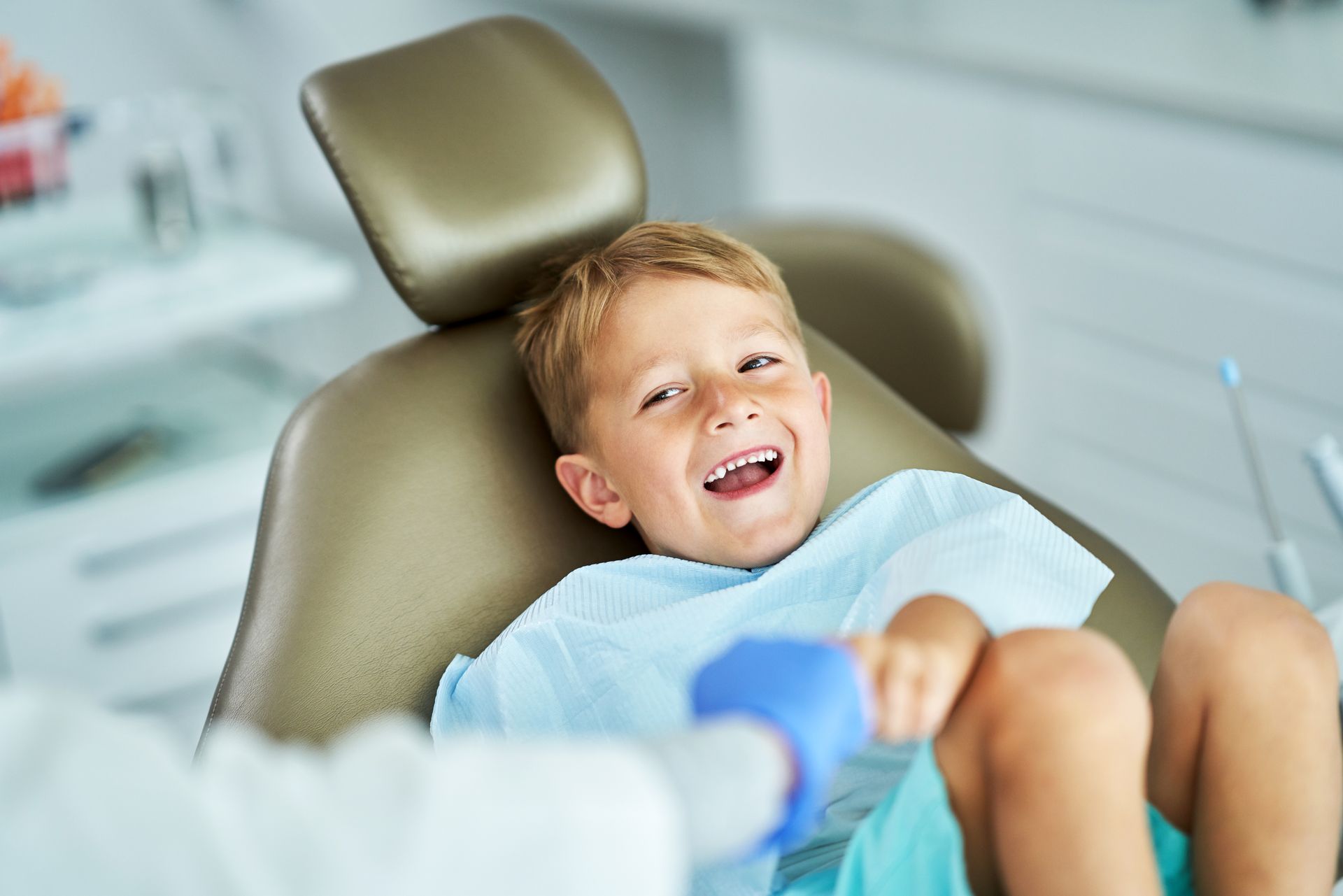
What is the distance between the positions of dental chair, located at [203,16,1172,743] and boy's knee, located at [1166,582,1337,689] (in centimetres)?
22

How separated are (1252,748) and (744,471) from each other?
0.43 meters

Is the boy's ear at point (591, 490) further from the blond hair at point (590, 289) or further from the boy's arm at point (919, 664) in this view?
the boy's arm at point (919, 664)

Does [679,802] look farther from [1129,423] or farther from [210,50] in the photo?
[210,50]

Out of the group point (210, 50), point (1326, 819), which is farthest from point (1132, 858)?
point (210, 50)

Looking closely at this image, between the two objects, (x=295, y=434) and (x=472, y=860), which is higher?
(x=472, y=860)

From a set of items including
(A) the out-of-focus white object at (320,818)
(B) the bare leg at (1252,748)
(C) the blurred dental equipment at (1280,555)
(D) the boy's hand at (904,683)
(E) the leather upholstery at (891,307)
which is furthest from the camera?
(E) the leather upholstery at (891,307)

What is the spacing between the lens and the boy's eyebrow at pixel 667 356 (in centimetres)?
109

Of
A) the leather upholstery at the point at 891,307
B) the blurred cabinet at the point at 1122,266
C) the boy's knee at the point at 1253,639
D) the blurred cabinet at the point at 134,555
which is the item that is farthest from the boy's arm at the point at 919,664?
the blurred cabinet at the point at 134,555

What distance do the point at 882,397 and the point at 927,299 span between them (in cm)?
24

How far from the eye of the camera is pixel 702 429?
1035 millimetres

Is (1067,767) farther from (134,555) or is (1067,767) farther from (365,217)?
(134,555)

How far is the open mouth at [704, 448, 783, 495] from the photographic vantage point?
41.3 inches

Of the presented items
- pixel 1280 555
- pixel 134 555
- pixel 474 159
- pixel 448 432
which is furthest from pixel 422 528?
pixel 134 555

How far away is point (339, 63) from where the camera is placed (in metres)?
1.27
